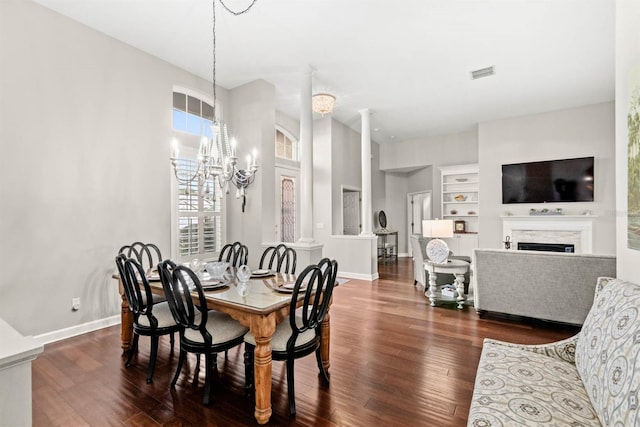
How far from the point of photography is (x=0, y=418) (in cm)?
107

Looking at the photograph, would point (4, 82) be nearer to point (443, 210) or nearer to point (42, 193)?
point (42, 193)

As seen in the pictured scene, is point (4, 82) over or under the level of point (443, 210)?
over

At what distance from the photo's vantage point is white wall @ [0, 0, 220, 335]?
2959mm

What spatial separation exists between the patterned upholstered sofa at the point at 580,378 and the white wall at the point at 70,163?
4.01m

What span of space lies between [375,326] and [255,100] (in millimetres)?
3859

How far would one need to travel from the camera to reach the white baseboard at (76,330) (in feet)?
10.2

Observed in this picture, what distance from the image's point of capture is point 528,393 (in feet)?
4.58

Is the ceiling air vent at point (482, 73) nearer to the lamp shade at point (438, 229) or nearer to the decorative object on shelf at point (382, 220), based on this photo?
the lamp shade at point (438, 229)

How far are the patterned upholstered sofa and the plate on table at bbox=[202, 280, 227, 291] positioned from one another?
1.86 meters

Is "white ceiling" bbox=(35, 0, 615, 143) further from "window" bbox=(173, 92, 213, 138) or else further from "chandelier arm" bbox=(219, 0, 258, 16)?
"window" bbox=(173, 92, 213, 138)

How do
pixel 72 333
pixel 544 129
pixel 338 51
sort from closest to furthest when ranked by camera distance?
pixel 72 333 → pixel 338 51 → pixel 544 129

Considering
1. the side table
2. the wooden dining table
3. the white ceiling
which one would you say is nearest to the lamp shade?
the side table

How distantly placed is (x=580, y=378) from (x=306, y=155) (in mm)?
4005

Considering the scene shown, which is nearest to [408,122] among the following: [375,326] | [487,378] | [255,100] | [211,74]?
[255,100]
